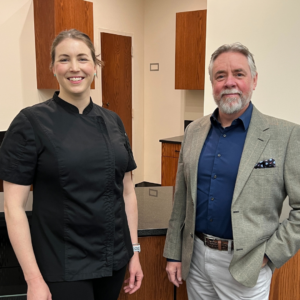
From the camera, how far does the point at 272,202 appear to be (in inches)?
51.7

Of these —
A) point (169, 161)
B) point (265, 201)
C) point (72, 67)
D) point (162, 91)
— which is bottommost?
point (169, 161)

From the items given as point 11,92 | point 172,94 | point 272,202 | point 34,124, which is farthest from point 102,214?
point 172,94

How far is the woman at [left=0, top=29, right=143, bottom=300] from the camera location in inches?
45.5

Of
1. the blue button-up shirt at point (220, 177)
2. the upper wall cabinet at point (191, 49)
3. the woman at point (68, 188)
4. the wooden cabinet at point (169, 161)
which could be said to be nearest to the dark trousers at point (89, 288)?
the woman at point (68, 188)

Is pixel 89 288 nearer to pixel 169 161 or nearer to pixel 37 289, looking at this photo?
pixel 37 289

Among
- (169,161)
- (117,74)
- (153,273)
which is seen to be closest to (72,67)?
(153,273)

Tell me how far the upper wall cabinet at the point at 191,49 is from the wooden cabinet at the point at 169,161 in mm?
821

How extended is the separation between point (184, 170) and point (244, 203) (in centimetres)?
28

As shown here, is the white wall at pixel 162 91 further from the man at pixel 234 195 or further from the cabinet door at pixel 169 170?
the man at pixel 234 195

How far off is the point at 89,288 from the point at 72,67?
0.74 metres

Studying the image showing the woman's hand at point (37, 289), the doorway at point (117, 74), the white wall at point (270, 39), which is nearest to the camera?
the woman's hand at point (37, 289)

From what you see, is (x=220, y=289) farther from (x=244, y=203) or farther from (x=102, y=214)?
(x=102, y=214)

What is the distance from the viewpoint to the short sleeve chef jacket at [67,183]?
1164 mm

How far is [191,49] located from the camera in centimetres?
455
